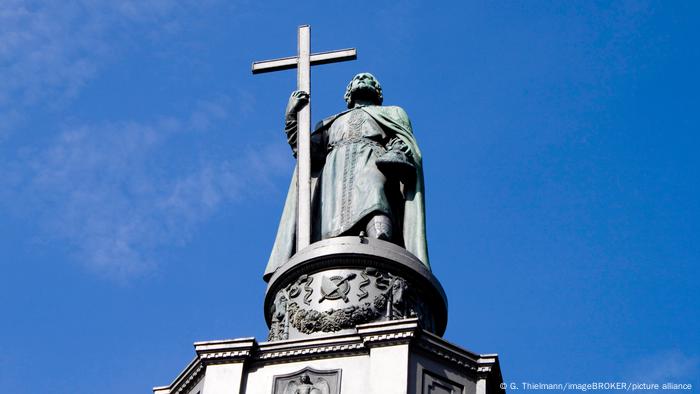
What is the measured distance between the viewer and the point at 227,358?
64.8 ft

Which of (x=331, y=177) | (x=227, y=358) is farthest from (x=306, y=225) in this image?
(x=227, y=358)

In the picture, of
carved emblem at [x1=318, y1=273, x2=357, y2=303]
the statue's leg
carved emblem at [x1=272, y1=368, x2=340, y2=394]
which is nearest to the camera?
carved emblem at [x1=272, y1=368, x2=340, y2=394]

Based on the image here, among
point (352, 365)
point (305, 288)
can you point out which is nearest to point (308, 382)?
point (352, 365)

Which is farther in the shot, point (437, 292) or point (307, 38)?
point (307, 38)

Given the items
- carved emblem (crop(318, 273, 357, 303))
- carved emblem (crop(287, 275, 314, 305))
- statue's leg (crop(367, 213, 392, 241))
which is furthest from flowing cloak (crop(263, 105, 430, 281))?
carved emblem (crop(318, 273, 357, 303))

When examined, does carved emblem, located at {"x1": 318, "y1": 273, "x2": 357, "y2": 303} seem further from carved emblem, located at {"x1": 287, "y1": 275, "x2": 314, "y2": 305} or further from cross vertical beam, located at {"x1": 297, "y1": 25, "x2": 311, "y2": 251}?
cross vertical beam, located at {"x1": 297, "y1": 25, "x2": 311, "y2": 251}

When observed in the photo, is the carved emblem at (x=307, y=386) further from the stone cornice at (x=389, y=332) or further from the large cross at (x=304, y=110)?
the large cross at (x=304, y=110)

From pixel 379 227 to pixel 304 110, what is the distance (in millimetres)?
2891

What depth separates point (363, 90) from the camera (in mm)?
24844

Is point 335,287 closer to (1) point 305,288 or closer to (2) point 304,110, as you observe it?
(1) point 305,288

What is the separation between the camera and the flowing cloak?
73.6 feet

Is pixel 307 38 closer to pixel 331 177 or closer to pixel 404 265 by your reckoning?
pixel 331 177

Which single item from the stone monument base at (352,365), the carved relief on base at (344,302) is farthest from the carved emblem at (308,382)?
the carved relief on base at (344,302)

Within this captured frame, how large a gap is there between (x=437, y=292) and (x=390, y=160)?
7.90 ft
